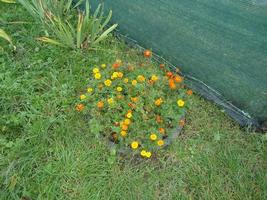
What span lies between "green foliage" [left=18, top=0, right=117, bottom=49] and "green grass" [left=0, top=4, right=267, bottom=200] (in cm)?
17

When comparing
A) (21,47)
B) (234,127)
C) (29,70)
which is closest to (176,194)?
(234,127)

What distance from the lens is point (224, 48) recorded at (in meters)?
2.44

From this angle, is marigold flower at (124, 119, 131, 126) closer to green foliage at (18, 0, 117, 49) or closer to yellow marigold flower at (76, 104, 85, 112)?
yellow marigold flower at (76, 104, 85, 112)

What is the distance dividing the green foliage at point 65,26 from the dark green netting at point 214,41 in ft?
0.68

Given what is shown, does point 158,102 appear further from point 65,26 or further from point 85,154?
point 65,26

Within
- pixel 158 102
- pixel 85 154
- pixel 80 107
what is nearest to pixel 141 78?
pixel 158 102

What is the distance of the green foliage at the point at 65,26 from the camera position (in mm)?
2825

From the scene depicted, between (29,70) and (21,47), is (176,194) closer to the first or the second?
(29,70)

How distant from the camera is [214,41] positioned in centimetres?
246

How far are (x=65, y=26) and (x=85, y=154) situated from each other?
3.51 ft

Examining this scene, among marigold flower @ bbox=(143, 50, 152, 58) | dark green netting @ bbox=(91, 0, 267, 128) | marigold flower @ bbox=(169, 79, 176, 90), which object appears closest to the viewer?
dark green netting @ bbox=(91, 0, 267, 128)

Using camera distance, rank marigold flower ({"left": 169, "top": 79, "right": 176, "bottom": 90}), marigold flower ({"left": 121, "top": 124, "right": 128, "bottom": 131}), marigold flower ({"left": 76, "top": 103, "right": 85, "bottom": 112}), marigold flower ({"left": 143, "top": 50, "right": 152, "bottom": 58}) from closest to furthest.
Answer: marigold flower ({"left": 121, "top": 124, "right": 128, "bottom": 131})
marigold flower ({"left": 76, "top": 103, "right": 85, "bottom": 112})
marigold flower ({"left": 169, "top": 79, "right": 176, "bottom": 90})
marigold flower ({"left": 143, "top": 50, "right": 152, "bottom": 58})

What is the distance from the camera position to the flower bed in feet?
7.92

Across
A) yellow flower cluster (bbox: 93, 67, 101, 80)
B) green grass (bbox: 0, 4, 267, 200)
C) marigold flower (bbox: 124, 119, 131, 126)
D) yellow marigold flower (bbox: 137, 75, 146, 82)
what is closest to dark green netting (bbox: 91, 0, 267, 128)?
green grass (bbox: 0, 4, 267, 200)
